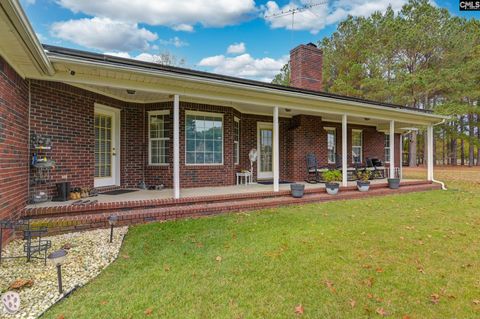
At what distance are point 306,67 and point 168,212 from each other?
29.9 feet

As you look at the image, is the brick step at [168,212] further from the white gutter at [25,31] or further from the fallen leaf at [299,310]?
the fallen leaf at [299,310]

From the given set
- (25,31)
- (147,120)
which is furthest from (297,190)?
(25,31)

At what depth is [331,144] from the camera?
11.0m

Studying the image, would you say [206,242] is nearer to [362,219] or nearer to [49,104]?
[362,219]

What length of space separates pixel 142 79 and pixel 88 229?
9.83 ft

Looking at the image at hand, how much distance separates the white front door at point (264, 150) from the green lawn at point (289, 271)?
14.8ft

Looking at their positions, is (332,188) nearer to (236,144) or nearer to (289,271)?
(236,144)

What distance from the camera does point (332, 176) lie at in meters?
8.92

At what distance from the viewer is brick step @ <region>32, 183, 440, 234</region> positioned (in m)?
4.50

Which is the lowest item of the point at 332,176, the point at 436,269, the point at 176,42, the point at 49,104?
the point at 436,269

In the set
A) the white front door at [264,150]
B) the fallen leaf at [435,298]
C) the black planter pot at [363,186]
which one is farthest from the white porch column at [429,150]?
the fallen leaf at [435,298]

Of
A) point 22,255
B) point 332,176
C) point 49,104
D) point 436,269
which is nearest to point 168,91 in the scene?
point 49,104

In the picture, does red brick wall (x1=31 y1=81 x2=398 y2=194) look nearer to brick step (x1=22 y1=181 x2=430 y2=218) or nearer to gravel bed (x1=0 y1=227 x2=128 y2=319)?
brick step (x1=22 y1=181 x2=430 y2=218)
